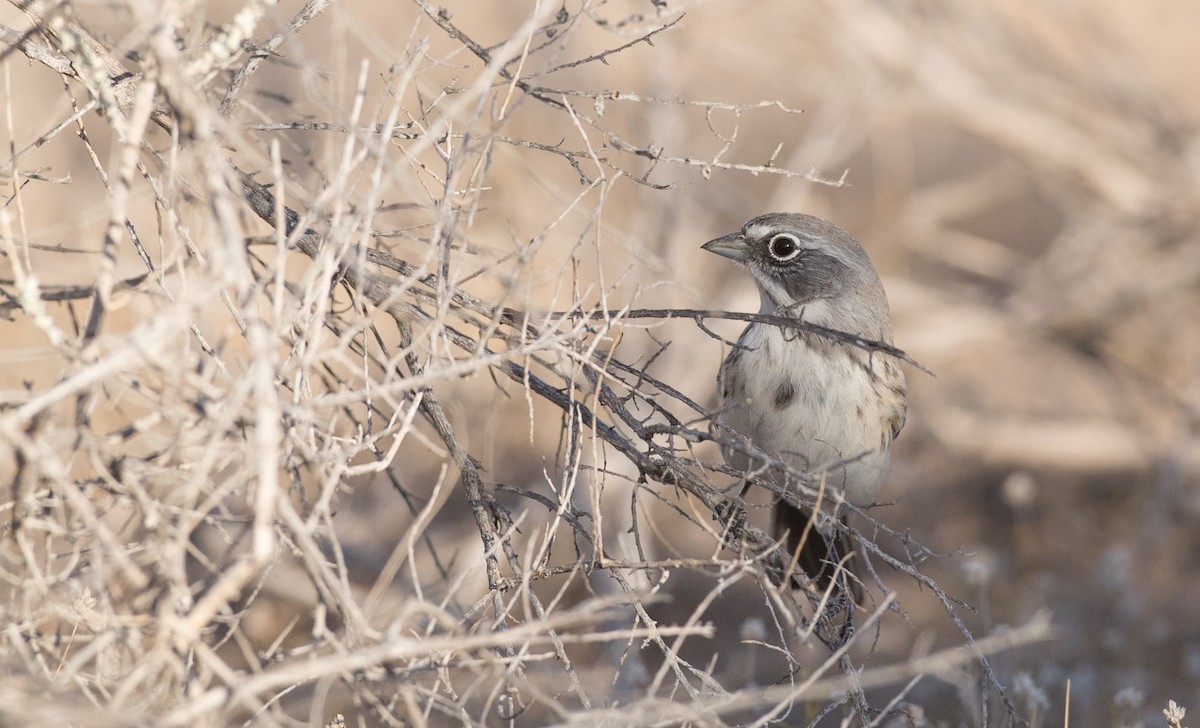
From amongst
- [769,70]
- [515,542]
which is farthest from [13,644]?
[769,70]

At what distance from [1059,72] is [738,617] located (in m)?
4.95

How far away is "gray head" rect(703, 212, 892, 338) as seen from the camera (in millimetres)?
5035

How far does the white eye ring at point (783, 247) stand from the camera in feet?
16.6

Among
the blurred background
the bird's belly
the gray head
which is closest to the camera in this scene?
the bird's belly

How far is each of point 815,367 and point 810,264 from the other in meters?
0.58

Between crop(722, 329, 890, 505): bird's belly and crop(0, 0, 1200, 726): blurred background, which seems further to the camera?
crop(0, 0, 1200, 726): blurred background

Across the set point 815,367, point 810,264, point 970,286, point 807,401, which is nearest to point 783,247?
point 810,264

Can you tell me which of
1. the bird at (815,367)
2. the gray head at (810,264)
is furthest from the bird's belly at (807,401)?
the gray head at (810,264)

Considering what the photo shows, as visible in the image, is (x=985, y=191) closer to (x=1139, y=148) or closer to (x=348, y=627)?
(x=1139, y=148)

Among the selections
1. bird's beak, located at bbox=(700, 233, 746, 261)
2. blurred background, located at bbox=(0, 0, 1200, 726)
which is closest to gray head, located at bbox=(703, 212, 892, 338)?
bird's beak, located at bbox=(700, 233, 746, 261)

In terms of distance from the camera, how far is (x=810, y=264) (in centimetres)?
509

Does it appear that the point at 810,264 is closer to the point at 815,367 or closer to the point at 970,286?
the point at 815,367

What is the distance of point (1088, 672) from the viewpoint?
709 cm

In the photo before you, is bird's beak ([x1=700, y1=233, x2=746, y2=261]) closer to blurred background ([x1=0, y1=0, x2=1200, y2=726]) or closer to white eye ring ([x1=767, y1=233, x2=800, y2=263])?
white eye ring ([x1=767, y1=233, x2=800, y2=263])
